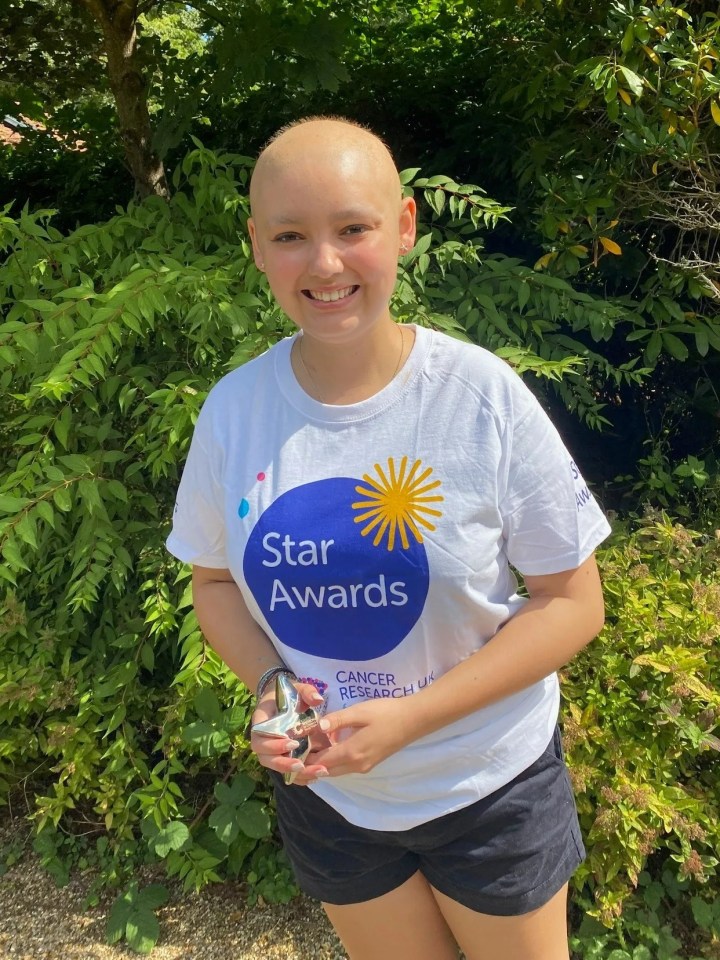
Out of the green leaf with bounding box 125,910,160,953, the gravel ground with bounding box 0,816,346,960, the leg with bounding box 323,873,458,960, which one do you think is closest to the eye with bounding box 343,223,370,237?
the leg with bounding box 323,873,458,960

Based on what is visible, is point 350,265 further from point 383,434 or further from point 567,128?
point 567,128

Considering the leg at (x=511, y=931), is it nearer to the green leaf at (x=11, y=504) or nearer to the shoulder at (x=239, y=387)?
the shoulder at (x=239, y=387)

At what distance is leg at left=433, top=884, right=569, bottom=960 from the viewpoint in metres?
1.36

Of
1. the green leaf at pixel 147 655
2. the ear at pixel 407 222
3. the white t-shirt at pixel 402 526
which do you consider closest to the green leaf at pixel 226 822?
the green leaf at pixel 147 655

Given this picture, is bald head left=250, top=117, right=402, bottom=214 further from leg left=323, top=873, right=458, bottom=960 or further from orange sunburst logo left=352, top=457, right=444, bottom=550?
leg left=323, top=873, right=458, bottom=960

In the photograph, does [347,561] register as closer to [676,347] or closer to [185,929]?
[185,929]

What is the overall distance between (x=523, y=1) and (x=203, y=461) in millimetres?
2558

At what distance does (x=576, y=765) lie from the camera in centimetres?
221

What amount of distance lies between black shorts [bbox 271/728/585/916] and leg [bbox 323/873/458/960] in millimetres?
26

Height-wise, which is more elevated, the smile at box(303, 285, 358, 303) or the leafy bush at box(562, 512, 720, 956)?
the smile at box(303, 285, 358, 303)

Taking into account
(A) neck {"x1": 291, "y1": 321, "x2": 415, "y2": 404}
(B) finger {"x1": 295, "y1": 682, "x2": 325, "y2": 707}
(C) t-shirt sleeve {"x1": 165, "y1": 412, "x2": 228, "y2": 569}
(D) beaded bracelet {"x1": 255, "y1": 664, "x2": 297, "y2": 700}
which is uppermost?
(A) neck {"x1": 291, "y1": 321, "x2": 415, "y2": 404}

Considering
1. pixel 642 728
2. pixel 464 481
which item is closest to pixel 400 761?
pixel 464 481

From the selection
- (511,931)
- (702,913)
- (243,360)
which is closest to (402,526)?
(511,931)

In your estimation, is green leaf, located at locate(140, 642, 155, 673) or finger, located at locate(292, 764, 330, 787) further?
green leaf, located at locate(140, 642, 155, 673)
